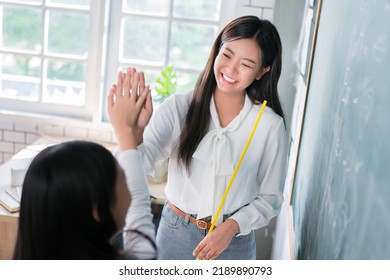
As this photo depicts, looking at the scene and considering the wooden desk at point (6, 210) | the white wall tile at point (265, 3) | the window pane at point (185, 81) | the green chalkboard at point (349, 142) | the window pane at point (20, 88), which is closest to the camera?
the green chalkboard at point (349, 142)

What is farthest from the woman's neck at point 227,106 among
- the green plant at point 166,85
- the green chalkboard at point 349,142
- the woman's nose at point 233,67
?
the green plant at point 166,85

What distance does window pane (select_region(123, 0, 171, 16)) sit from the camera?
2.89 m

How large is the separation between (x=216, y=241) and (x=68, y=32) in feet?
6.42

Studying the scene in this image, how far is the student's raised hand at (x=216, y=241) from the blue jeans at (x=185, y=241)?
0.12 metres

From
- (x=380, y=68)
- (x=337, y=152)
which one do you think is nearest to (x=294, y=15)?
(x=337, y=152)

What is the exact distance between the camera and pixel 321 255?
1.19m

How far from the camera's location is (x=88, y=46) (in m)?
2.91

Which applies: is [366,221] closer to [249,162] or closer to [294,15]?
[249,162]

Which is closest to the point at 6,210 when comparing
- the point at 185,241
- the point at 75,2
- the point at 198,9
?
the point at 185,241

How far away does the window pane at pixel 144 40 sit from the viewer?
9.63 ft

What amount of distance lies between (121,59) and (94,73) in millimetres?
173

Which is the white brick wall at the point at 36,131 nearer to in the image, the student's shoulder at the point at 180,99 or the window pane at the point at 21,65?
the window pane at the point at 21,65

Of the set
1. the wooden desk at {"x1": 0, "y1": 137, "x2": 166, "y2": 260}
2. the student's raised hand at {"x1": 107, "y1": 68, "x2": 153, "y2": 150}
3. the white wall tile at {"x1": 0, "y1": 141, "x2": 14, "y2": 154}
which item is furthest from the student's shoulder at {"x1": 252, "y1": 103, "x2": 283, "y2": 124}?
the white wall tile at {"x1": 0, "y1": 141, "x2": 14, "y2": 154}

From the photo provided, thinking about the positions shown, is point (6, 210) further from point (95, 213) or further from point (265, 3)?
point (265, 3)
